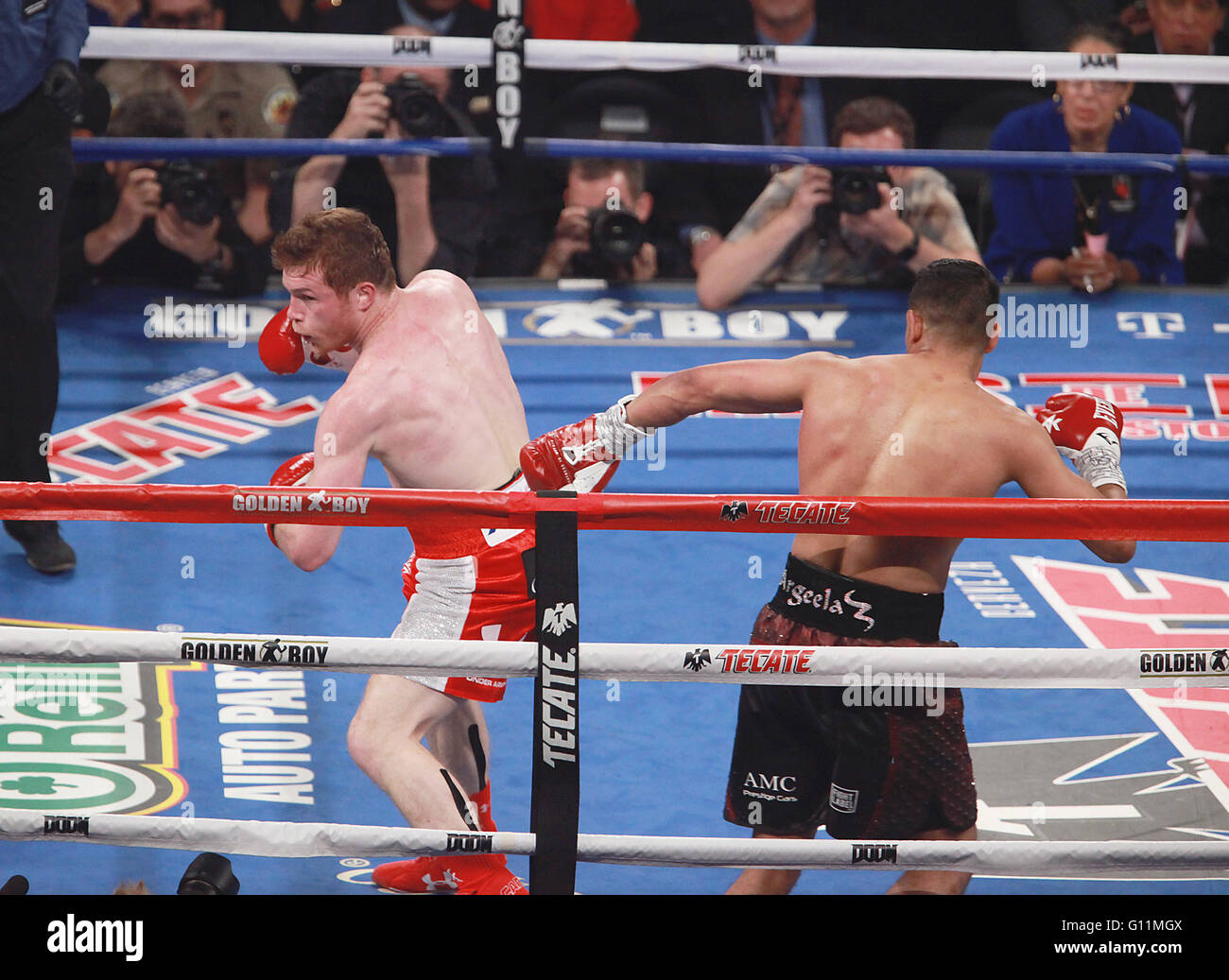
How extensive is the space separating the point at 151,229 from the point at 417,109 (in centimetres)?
102

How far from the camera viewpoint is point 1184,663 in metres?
2.16

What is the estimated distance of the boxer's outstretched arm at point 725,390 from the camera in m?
2.52

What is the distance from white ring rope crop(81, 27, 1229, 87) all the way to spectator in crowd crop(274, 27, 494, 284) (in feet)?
1.15

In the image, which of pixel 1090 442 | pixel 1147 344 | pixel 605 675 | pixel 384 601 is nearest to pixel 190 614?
pixel 384 601

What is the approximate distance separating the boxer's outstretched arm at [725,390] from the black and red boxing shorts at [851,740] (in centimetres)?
29

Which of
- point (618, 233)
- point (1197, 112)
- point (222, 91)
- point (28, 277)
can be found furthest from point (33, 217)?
point (1197, 112)

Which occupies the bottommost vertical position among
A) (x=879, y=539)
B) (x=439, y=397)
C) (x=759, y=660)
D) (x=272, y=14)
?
(x=759, y=660)

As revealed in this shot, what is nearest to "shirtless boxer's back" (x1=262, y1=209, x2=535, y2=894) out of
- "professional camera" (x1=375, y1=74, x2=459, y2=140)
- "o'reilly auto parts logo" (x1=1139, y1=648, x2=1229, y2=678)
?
"o'reilly auto parts logo" (x1=1139, y1=648, x2=1229, y2=678)

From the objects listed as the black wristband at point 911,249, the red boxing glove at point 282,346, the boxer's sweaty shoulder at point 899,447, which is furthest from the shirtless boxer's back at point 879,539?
the black wristband at point 911,249

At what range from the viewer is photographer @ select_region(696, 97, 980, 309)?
17.5ft

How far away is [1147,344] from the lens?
526 cm

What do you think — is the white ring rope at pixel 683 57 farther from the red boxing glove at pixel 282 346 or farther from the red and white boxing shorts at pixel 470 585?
the red and white boxing shorts at pixel 470 585

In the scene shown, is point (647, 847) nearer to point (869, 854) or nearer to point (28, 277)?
point (869, 854)

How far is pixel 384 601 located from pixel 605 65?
2.01 metres
